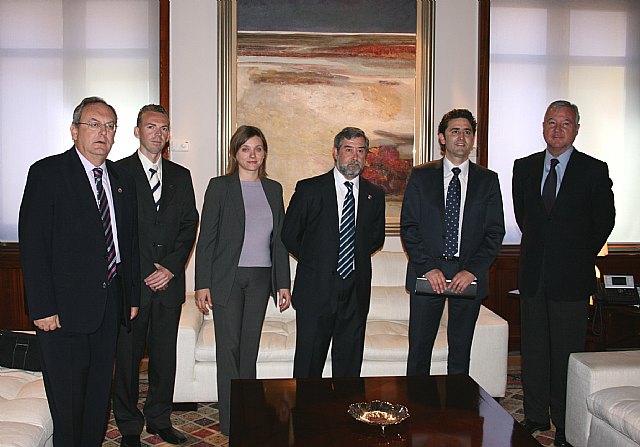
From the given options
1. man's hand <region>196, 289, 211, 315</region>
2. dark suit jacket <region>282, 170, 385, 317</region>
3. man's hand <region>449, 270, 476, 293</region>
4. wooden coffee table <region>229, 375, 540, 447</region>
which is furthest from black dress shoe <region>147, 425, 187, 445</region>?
man's hand <region>449, 270, 476, 293</region>

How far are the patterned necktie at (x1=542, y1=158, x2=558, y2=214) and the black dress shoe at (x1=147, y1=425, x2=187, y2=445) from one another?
2.31 m

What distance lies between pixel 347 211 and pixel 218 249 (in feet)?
2.28

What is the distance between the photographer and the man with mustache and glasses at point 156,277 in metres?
3.55

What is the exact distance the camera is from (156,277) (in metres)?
3.56

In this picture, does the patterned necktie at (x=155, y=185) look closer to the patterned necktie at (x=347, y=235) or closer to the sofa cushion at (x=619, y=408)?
the patterned necktie at (x=347, y=235)

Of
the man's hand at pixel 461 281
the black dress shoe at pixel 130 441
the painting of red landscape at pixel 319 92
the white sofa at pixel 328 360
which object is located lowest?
the black dress shoe at pixel 130 441

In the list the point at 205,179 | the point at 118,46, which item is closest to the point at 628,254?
the point at 205,179

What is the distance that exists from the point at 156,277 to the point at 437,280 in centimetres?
141

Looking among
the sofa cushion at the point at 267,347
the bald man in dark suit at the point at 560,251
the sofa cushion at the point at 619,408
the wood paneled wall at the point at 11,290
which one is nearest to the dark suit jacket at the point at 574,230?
the bald man in dark suit at the point at 560,251

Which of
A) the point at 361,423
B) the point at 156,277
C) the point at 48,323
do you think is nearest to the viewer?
the point at 361,423

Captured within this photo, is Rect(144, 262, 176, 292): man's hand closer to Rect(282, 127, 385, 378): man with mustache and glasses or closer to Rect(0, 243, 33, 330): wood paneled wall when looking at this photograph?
Rect(282, 127, 385, 378): man with mustache and glasses

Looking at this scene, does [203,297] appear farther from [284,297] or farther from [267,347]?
[267,347]

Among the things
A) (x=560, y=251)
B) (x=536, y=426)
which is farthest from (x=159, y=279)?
(x=536, y=426)

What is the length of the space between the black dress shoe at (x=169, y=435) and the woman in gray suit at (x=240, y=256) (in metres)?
0.23
